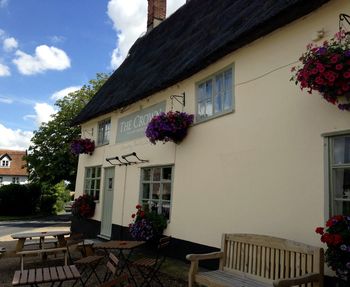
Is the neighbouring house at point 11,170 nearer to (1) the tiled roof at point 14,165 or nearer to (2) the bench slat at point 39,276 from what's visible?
(1) the tiled roof at point 14,165

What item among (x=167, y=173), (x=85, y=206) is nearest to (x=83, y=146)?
(x=85, y=206)

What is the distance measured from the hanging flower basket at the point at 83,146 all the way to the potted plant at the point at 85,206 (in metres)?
1.62

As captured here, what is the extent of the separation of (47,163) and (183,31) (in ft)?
61.2

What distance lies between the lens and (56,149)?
2698 cm

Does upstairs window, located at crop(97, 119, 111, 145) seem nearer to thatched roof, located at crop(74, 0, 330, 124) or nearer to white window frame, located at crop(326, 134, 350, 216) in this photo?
thatched roof, located at crop(74, 0, 330, 124)

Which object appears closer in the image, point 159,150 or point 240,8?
point 240,8

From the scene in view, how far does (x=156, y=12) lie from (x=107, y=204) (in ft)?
30.1

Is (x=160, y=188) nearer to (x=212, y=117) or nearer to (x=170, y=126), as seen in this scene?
(x=170, y=126)

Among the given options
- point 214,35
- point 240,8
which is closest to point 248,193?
point 214,35

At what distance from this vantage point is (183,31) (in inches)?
449

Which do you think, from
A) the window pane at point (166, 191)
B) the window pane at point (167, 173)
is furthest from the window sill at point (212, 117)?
the window pane at point (166, 191)

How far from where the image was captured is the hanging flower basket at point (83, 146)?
1316 centimetres

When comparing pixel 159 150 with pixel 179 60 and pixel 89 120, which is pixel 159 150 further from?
pixel 89 120

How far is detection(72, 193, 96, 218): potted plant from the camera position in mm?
12477
